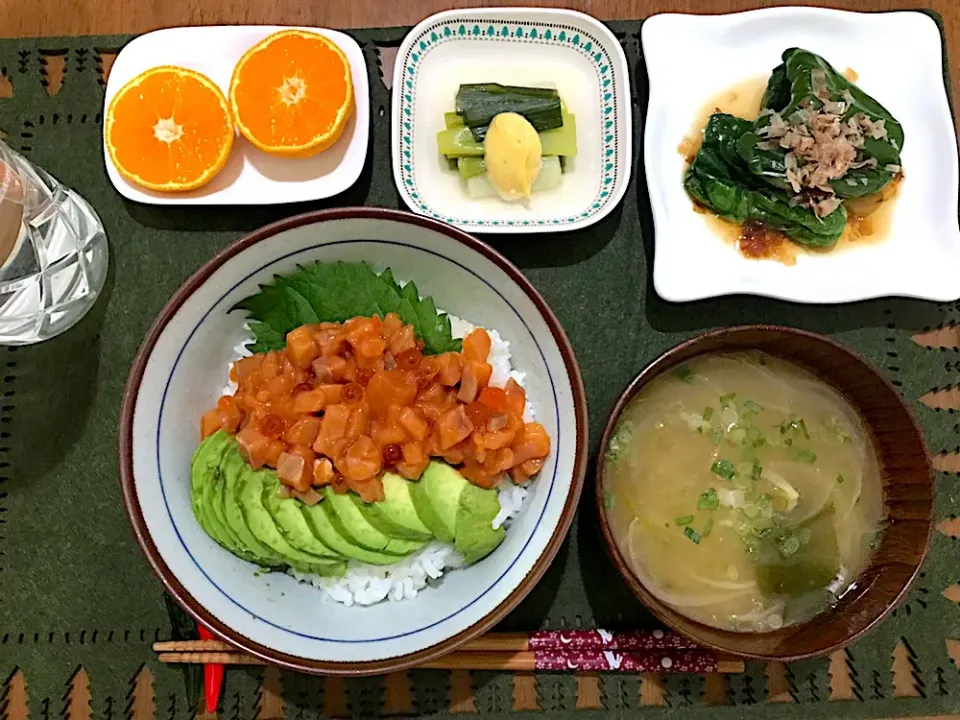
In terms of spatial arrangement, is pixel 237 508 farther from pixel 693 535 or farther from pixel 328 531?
pixel 693 535

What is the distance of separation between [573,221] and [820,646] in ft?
4.27

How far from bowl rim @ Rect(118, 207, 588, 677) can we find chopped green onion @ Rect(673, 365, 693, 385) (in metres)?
0.43

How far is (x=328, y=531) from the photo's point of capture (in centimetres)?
176

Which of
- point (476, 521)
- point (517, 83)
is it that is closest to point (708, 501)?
point (476, 521)

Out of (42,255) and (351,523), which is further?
(42,255)

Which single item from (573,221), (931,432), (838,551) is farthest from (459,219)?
(931,432)

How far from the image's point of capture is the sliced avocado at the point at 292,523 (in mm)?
1741

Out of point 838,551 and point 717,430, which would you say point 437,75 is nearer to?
point 717,430

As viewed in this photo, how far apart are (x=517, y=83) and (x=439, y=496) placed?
1392 mm

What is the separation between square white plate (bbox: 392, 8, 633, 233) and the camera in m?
2.25

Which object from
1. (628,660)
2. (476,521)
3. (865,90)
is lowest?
(628,660)

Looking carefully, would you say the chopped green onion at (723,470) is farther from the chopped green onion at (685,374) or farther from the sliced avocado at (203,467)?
the sliced avocado at (203,467)

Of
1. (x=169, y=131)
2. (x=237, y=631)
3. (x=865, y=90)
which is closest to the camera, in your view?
(x=237, y=631)

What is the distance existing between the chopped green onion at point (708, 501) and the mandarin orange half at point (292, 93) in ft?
4.76
